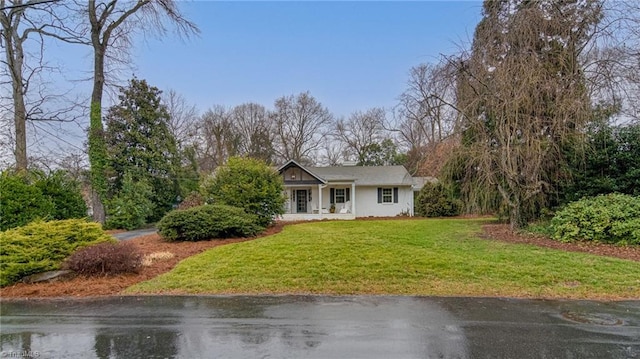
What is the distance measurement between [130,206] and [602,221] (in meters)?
20.7

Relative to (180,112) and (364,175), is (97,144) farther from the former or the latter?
(364,175)

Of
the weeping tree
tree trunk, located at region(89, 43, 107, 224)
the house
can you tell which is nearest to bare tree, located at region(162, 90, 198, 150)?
tree trunk, located at region(89, 43, 107, 224)

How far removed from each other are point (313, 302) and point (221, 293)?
72.7 inches

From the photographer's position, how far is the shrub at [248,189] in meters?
14.9

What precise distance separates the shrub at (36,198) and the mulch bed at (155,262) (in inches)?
99.4

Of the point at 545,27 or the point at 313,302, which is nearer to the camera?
the point at 313,302

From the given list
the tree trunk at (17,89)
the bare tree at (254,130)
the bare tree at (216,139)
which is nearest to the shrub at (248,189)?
the tree trunk at (17,89)

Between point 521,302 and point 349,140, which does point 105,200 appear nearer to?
point 521,302

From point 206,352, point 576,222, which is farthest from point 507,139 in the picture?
point 206,352

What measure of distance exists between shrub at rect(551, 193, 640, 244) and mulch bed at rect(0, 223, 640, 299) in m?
0.41

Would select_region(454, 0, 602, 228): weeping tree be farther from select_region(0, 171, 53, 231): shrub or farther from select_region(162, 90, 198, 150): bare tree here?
select_region(162, 90, 198, 150): bare tree

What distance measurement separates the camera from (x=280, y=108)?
3853cm

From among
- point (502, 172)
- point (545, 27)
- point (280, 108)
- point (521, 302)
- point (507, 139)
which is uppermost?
point (280, 108)

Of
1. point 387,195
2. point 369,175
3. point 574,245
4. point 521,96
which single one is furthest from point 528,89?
point 369,175
